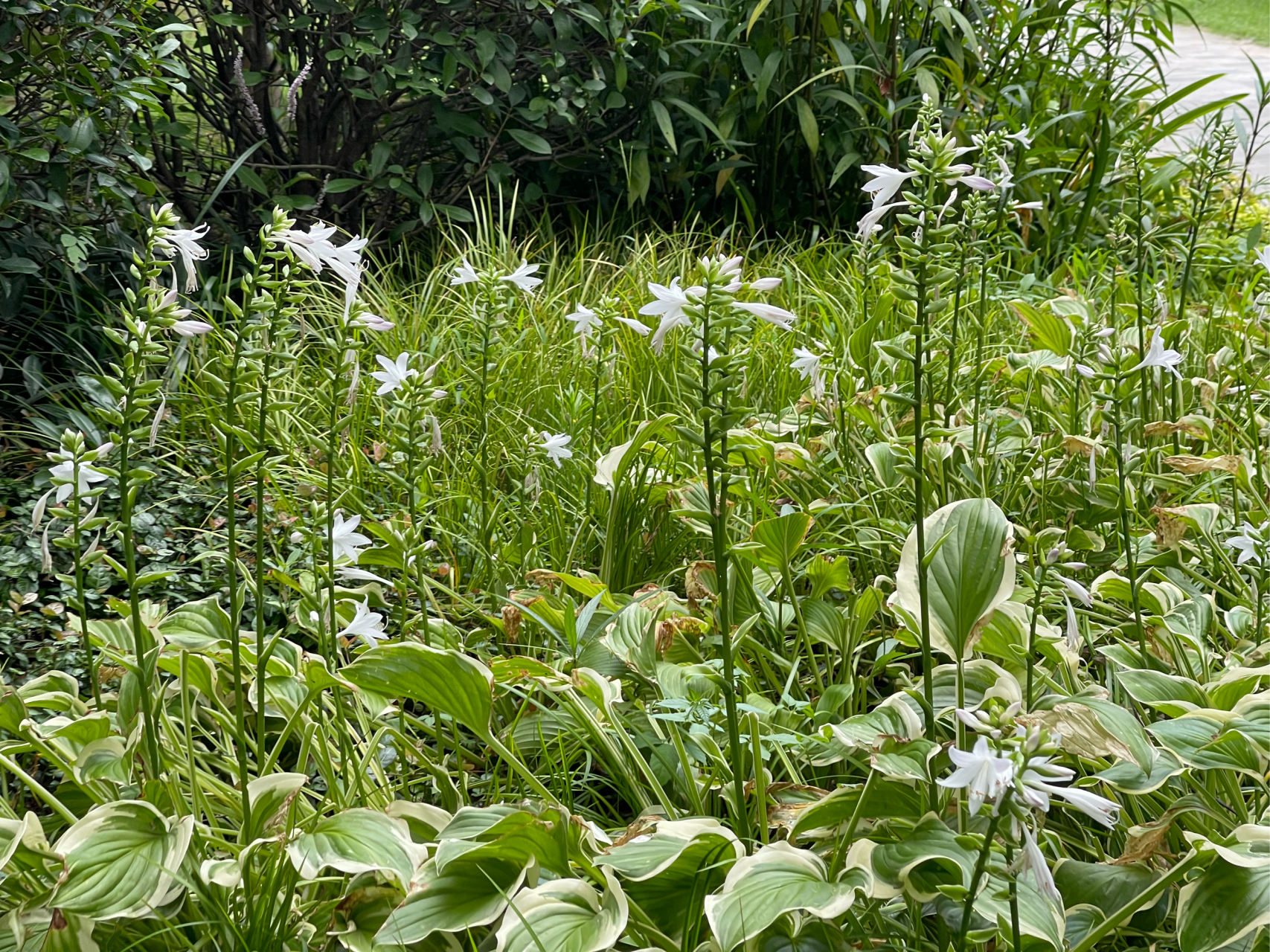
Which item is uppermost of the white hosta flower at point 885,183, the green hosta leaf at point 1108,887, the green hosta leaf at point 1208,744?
the white hosta flower at point 885,183

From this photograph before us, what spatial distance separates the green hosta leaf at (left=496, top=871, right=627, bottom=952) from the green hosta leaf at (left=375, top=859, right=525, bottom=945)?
1.5 inches

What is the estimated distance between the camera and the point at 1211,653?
1.92 m

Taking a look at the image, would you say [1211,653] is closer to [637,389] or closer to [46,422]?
[637,389]

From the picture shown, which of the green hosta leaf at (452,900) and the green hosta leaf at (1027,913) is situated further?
the green hosta leaf at (452,900)

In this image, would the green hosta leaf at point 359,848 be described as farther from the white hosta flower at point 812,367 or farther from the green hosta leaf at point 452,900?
the white hosta flower at point 812,367

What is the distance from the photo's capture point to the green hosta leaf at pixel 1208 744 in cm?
134

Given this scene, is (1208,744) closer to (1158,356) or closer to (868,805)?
(868,805)

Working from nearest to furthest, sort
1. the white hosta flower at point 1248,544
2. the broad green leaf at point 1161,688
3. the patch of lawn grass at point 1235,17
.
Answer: the broad green leaf at point 1161,688 < the white hosta flower at point 1248,544 < the patch of lawn grass at point 1235,17

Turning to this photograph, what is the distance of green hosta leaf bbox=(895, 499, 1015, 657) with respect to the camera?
1493 mm

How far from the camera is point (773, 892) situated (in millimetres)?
1260

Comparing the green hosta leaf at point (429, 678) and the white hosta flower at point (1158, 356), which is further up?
the white hosta flower at point (1158, 356)

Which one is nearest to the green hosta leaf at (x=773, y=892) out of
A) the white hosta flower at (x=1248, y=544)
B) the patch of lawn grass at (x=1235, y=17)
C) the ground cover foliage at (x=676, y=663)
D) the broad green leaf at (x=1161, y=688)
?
the ground cover foliage at (x=676, y=663)

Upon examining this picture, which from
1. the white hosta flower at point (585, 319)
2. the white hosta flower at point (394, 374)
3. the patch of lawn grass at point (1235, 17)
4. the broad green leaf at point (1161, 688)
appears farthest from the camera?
the patch of lawn grass at point (1235, 17)

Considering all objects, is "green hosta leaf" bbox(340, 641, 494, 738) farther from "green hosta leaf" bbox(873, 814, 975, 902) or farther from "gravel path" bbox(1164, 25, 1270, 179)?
"gravel path" bbox(1164, 25, 1270, 179)
